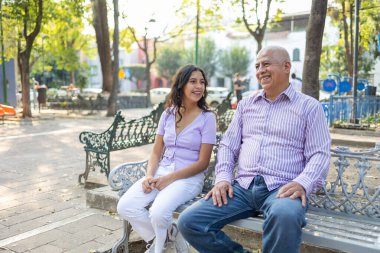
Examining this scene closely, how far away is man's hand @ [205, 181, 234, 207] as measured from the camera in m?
2.77

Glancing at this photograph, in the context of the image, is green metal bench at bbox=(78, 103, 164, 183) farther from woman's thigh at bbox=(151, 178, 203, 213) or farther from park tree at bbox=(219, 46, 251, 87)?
park tree at bbox=(219, 46, 251, 87)

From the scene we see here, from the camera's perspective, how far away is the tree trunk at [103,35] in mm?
18391

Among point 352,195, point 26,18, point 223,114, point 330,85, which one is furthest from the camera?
point 26,18

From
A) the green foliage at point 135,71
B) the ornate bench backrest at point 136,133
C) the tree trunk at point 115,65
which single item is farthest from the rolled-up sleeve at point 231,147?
the green foliage at point 135,71

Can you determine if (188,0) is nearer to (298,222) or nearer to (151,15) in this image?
(151,15)

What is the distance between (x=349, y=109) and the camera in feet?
37.1

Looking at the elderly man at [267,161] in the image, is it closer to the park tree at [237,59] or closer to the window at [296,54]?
the window at [296,54]

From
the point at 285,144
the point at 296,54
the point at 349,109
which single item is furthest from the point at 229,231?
the point at 296,54

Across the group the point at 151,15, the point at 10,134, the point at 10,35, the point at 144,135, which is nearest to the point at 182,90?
the point at 144,135

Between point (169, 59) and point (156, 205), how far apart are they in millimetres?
50414

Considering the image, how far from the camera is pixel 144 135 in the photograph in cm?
662

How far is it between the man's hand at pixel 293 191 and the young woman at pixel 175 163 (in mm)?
766

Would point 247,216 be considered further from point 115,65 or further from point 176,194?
point 115,65

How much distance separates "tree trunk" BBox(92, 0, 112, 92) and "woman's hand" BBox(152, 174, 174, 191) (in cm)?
1642
